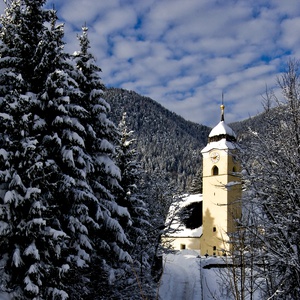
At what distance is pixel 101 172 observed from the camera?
1655cm

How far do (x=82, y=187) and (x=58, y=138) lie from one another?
1.99m

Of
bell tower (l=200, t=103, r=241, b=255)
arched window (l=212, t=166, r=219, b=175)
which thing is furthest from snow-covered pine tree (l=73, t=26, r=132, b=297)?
arched window (l=212, t=166, r=219, b=175)

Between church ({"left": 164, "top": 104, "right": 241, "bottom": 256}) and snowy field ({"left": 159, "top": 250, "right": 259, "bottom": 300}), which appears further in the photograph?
church ({"left": 164, "top": 104, "right": 241, "bottom": 256})

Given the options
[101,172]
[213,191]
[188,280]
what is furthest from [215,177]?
[101,172]

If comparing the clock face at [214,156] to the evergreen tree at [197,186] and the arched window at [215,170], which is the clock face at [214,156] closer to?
the arched window at [215,170]

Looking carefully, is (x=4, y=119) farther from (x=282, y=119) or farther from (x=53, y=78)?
(x=282, y=119)

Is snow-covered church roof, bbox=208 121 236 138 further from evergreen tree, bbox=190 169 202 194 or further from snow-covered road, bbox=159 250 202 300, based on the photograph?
evergreen tree, bbox=190 169 202 194

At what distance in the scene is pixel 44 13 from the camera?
1532 centimetres

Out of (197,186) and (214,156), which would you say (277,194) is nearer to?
(214,156)

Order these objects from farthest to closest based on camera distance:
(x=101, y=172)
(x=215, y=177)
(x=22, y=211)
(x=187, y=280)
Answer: (x=215, y=177) → (x=187, y=280) → (x=101, y=172) → (x=22, y=211)

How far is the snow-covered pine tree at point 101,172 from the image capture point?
15.9 metres

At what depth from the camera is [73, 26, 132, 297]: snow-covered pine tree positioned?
15.9m

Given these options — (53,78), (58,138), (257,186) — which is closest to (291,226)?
(257,186)

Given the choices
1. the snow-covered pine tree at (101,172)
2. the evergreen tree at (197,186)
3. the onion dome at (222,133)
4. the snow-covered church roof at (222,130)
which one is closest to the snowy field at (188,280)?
the snow-covered pine tree at (101,172)
